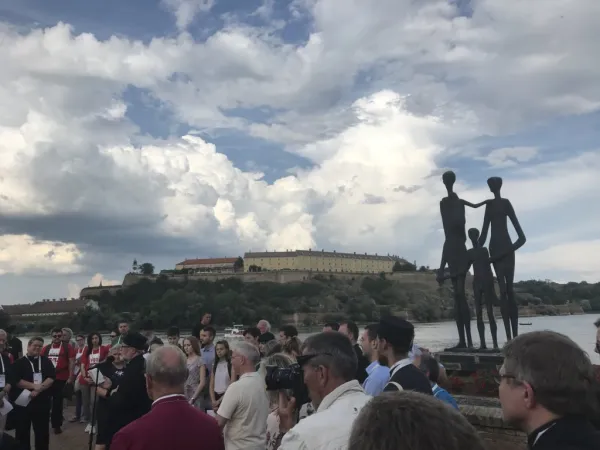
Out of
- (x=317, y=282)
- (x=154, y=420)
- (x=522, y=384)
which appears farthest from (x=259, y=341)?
(x=317, y=282)

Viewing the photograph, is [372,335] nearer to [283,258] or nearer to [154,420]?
[154,420]

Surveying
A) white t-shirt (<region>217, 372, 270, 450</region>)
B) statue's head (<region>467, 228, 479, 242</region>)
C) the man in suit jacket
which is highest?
statue's head (<region>467, 228, 479, 242</region>)

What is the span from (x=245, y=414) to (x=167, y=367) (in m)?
1.16

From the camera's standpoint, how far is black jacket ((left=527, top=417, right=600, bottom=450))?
1.72 m

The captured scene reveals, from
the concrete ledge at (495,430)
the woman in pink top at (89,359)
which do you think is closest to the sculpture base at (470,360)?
the concrete ledge at (495,430)

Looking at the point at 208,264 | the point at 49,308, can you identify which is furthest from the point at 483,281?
the point at 208,264

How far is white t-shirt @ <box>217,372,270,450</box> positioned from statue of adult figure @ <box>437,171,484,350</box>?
5.79 meters

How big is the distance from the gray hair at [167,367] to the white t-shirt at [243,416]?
970 mm

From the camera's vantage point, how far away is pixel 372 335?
4.08m

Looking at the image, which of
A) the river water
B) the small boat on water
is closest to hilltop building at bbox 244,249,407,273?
the river water

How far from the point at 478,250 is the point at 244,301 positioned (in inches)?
2843

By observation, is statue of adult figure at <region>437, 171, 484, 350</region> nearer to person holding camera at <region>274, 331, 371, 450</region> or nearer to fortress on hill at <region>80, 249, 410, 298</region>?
person holding camera at <region>274, 331, 371, 450</region>

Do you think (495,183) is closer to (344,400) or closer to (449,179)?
(449,179)

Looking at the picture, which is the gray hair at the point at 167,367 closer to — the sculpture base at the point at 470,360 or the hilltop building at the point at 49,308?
the sculpture base at the point at 470,360
